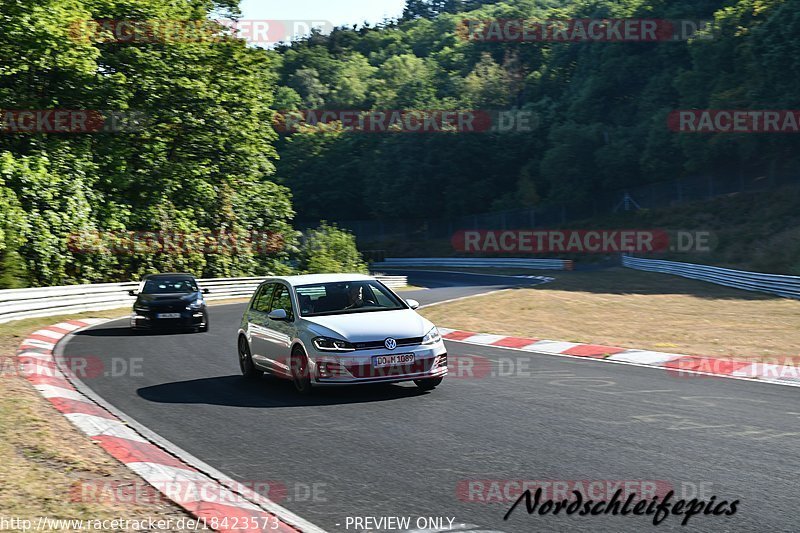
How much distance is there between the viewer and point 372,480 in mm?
7289

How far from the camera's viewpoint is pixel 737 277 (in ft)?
131

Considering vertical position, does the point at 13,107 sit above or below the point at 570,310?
above

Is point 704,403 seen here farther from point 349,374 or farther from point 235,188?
point 235,188

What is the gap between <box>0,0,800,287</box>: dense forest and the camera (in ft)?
117

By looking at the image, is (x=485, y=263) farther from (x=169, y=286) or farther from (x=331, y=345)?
(x=331, y=345)

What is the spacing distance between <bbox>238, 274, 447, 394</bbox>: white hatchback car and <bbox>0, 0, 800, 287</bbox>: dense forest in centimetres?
1943

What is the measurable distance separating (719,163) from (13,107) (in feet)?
169

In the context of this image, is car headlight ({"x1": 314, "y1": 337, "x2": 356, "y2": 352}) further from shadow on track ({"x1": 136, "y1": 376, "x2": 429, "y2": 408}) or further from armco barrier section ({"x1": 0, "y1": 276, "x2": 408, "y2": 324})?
armco barrier section ({"x1": 0, "y1": 276, "x2": 408, "y2": 324})

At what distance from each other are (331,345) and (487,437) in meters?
3.10

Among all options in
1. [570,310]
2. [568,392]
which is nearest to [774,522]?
[568,392]

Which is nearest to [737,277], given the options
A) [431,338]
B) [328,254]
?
[328,254]

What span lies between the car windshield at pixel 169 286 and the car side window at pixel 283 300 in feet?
34.8

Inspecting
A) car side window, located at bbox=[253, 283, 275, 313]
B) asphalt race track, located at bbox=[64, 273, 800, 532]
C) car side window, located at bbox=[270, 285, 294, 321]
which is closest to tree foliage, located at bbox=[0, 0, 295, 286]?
car side window, located at bbox=[253, 283, 275, 313]

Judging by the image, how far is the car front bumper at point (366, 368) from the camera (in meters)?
11.3
